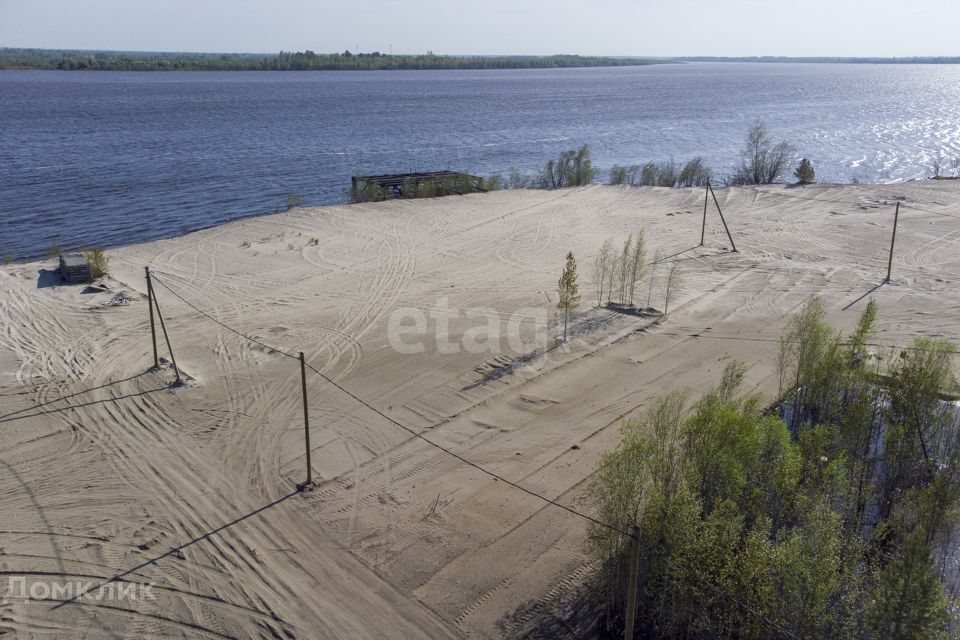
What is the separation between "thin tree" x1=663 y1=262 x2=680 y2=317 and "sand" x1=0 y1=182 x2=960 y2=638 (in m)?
0.34

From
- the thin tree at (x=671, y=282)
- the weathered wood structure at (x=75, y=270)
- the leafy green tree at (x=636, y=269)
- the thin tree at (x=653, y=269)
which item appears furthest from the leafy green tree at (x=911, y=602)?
the weathered wood structure at (x=75, y=270)

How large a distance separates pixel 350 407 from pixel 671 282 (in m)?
12.6

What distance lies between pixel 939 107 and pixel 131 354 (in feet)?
440

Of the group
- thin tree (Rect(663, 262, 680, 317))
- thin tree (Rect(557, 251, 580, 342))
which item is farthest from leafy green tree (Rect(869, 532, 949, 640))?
thin tree (Rect(663, 262, 680, 317))

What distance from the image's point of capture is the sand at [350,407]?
1030 centimetres

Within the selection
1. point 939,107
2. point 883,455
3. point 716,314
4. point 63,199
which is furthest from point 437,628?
point 939,107

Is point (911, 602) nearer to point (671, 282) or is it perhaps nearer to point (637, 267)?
point (637, 267)

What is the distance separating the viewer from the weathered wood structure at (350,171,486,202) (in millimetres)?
37344

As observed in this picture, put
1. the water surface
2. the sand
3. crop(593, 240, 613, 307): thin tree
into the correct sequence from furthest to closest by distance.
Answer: the water surface, crop(593, 240, 613, 307): thin tree, the sand

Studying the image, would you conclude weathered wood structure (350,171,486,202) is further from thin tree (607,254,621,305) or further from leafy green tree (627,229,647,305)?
leafy green tree (627,229,647,305)

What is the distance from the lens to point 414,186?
38031 mm

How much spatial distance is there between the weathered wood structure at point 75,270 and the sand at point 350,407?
829mm

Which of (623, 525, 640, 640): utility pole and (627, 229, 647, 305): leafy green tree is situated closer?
(623, 525, 640, 640): utility pole

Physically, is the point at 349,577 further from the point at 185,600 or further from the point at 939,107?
the point at 939,107
